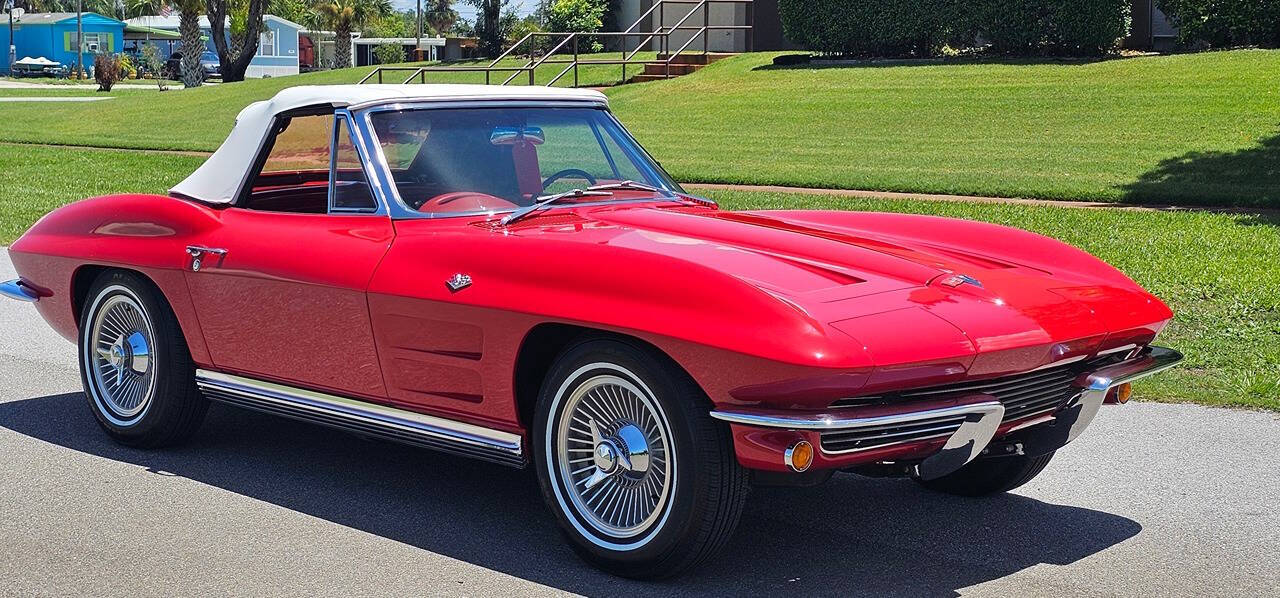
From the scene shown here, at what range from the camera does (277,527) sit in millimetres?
5004

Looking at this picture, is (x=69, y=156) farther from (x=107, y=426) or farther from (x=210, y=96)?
(x=107, y=426)

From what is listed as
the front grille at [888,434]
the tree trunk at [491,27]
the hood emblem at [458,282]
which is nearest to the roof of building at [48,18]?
the tree trunk at [491,27]

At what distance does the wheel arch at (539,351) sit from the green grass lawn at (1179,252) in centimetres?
350

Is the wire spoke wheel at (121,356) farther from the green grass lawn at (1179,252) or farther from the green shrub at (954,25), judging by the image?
the green shrub at (954,25)

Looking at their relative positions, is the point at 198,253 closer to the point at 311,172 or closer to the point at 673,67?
the point at 311,172

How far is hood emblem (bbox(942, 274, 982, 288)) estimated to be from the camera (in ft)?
14.8

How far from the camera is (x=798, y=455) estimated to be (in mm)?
3975

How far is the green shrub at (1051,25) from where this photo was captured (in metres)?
24.9

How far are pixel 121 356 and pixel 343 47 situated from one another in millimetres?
59945

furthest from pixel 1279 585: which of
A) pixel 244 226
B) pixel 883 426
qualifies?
pixel 244 226

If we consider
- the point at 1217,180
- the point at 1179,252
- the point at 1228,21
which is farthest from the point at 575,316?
the point at 1228,21

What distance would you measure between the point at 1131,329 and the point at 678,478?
61.0 inches

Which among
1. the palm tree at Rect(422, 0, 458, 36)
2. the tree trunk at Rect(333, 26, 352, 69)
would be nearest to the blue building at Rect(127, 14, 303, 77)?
the tree trunk at Rect(333, 26, 352, 69)

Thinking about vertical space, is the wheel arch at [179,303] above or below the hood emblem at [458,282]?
below
